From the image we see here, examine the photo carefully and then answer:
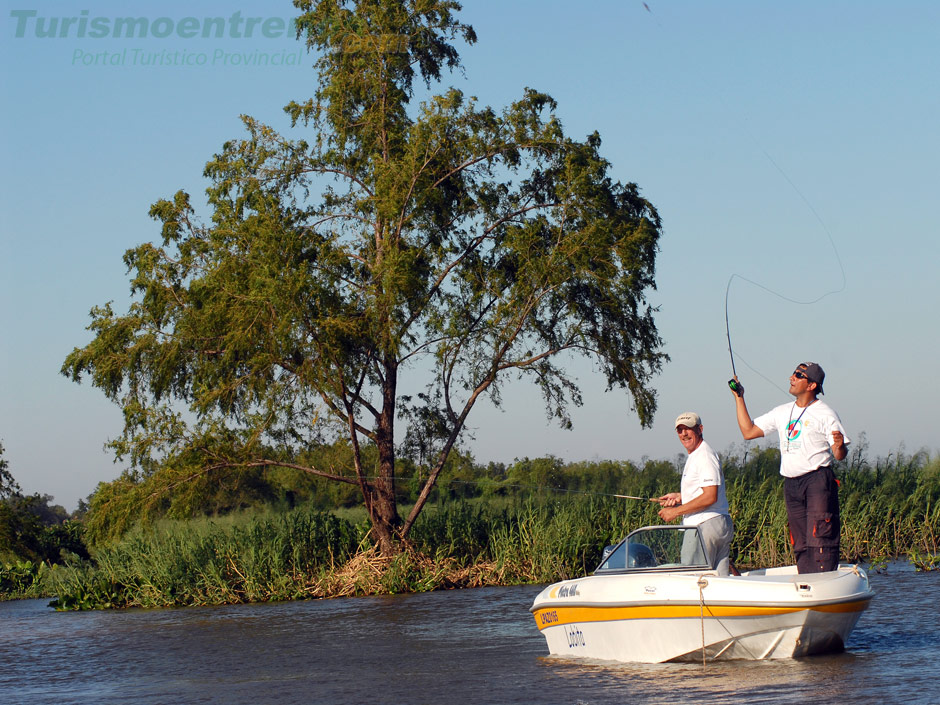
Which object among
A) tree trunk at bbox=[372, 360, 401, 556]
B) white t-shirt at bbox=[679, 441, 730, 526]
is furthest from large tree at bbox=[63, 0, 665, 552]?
white t-shirt at bbox=[679, 441, 730, 526]

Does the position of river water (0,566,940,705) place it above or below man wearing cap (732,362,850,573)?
below

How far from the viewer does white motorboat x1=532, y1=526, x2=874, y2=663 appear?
9195 millimetres

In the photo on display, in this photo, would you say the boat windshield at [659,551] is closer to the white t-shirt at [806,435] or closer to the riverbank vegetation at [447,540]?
the white t-shirt at [806,435]

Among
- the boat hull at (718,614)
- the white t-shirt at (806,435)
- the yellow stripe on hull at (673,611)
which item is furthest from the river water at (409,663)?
the white t-shirt at (806,435)

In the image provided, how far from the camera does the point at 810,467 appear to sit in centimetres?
973

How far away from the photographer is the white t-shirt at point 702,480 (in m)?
9.79

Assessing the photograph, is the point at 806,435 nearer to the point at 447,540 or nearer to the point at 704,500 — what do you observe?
the point at 704,500

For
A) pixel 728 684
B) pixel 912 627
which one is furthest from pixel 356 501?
pixel 728 684

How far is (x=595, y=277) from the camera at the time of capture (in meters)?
22.0

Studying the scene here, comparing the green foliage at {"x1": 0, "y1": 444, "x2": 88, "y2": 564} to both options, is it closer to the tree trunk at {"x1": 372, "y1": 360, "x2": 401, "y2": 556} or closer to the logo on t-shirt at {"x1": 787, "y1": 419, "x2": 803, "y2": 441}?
the tree trunk at {"x1": 372, "y1": 360, "x2": 401, "y2": 556}

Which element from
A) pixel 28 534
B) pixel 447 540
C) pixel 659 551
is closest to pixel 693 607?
pixel 659 551

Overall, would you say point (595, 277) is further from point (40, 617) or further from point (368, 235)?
point (40, 617)

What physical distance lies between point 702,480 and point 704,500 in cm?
17

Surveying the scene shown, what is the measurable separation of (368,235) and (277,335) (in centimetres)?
339
